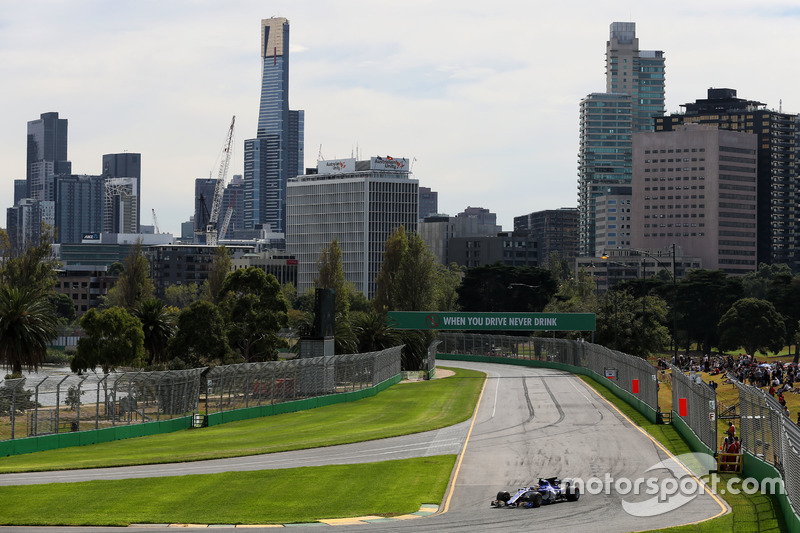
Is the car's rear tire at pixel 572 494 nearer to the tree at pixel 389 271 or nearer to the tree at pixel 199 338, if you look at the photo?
the tree at pixel 199 338

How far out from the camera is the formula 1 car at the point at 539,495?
32750 millimetres

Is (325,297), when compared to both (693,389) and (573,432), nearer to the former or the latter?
(573,432)

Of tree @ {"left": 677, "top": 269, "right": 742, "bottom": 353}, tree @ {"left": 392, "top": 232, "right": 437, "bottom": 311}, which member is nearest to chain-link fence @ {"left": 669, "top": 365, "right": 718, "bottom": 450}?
tree @ {"left": 392, "top": 232, "right": 437, "bottom": 311}

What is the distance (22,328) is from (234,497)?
139 ft

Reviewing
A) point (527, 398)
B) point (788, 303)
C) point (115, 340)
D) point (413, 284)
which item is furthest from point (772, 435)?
point (788, 303)

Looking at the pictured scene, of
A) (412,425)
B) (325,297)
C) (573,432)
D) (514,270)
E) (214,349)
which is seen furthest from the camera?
(514,270)

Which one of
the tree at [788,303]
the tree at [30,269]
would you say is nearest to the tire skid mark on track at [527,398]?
the tree at [30,269]

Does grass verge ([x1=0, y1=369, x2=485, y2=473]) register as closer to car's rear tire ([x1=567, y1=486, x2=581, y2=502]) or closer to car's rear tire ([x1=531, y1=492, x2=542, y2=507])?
car's rear tire ([x1=531, y1=492, x2=542, y2=507])

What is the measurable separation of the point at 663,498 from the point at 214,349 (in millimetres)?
61881

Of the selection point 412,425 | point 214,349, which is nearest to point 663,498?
point 412,425

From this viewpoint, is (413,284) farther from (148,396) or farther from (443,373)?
(148,396)

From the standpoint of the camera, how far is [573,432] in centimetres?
5322

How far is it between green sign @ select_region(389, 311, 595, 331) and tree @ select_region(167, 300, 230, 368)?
2887 cm

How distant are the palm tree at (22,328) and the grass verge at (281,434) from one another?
1948cm
